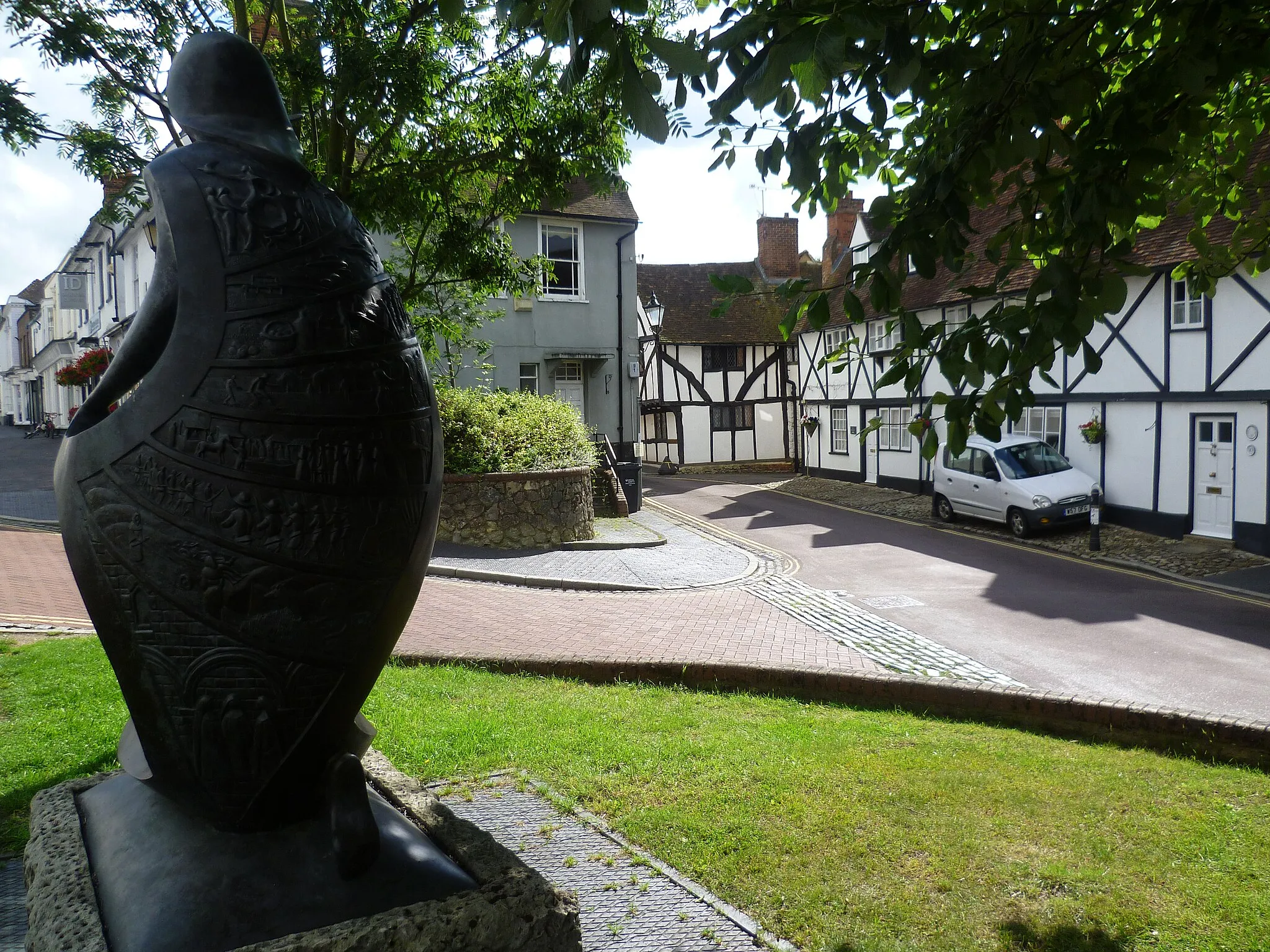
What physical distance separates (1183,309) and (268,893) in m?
18.6

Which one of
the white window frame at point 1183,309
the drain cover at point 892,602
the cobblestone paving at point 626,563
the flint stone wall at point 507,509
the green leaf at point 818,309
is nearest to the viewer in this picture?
the green leaf at point 818,309

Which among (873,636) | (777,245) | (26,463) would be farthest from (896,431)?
(26,463)

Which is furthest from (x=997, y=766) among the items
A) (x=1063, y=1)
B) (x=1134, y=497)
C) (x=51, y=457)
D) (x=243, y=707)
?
(x=51, y=457)

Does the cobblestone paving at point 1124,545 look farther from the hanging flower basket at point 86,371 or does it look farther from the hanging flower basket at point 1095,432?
the hanging flower basket at point 86,371

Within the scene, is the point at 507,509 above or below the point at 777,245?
below

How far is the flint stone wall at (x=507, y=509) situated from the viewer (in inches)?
579

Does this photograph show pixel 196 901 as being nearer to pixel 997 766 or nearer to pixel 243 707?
pixel 243 707

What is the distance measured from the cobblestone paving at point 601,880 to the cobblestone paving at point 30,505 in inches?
564

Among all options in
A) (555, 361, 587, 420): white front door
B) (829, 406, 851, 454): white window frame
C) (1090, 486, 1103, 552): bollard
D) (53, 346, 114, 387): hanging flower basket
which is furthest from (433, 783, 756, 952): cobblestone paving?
(829, 406, 851, 454): white window frame

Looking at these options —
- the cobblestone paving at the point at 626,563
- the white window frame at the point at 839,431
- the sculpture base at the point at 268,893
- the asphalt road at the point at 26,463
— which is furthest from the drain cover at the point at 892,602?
the white window frame at the point at 839,431

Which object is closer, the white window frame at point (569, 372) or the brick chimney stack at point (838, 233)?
the white window frame at point (569, 372)

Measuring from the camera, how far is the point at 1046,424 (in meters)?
20.0

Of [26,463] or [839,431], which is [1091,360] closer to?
[839,431]

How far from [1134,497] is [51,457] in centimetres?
3024
